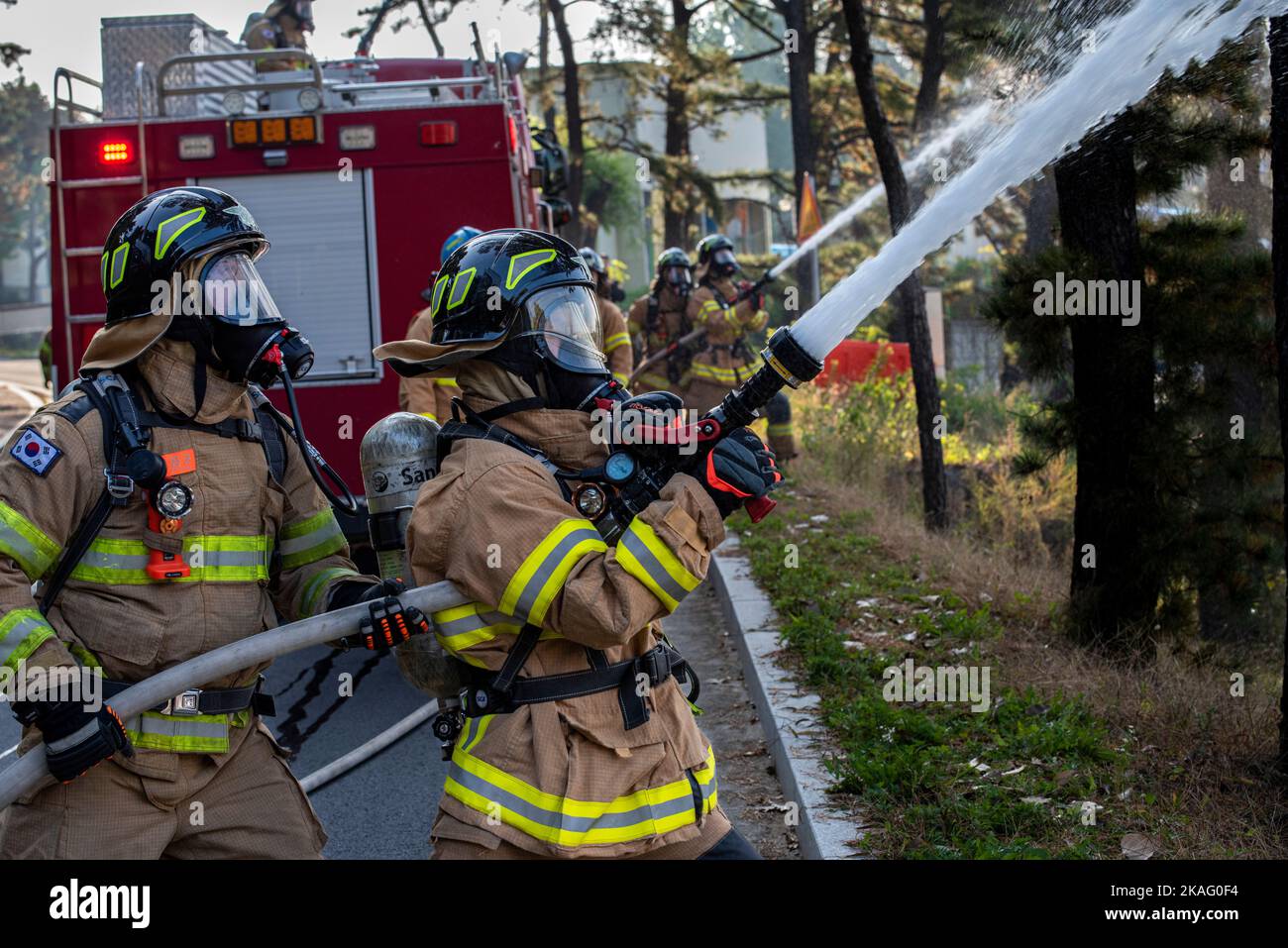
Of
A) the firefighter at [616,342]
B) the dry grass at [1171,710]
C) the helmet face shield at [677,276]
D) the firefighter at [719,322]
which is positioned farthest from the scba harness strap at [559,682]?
the helmet face shield at [677,276]

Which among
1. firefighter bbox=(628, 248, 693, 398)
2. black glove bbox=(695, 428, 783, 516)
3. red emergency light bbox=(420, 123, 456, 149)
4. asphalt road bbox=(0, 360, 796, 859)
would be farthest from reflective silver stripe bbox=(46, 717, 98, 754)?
firefighter bbox=(628, 248, 693, 398)

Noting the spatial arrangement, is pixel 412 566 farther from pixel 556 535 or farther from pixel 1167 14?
pixel 1167 14

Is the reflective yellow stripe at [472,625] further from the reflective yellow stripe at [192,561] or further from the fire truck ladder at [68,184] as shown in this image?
the fire truck ladder at [68,184]

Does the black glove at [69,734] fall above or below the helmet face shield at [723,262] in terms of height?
below

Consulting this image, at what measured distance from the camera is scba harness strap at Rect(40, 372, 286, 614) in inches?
111

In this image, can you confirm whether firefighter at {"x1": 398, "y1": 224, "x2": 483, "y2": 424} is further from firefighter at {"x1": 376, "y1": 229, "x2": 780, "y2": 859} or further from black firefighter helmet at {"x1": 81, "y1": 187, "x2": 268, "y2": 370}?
firefighter at {"x1": 376, "y1": 229, "x2": 780, "y2": 859}

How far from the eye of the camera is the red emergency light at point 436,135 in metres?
7.57

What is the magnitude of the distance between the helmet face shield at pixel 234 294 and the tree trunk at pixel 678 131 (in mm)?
17128

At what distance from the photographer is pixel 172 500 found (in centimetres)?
287
